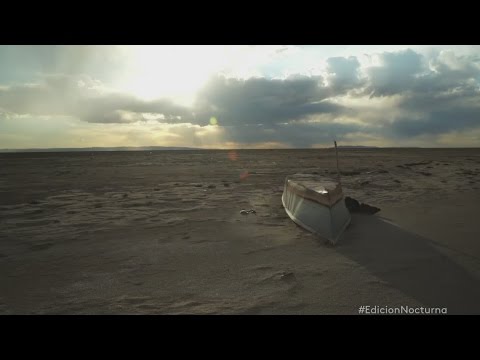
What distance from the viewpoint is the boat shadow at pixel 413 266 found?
18.9 feet

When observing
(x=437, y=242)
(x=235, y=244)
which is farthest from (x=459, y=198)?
(x=235, y=244)

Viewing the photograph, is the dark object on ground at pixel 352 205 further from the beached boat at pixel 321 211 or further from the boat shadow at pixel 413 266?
the boat shadow at pixel 413 266

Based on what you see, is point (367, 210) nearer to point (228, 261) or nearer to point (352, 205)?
point (352, 205)

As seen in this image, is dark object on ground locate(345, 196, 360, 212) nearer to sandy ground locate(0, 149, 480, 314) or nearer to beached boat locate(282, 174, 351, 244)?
sandy ground locate(0, 149, 480, 314)

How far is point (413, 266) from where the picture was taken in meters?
7.30

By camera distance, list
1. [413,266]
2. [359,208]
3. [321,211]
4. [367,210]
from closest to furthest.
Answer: [413,266], [321,211], [367,210], [359,208]

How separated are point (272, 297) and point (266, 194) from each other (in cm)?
1340

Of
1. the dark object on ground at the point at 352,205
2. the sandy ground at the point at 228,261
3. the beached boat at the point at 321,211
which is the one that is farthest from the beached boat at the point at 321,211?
the dark object on ground at the point at 352,205

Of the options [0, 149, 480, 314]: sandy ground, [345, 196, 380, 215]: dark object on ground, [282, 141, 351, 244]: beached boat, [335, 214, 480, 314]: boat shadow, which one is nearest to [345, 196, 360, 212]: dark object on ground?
[345, 196, 380, 215]: dark object on ground

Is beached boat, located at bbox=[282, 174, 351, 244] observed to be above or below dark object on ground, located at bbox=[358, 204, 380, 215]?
above

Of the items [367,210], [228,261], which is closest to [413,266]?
[228,261]

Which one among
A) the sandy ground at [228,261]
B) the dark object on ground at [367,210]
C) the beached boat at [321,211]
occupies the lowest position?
the sandy ground at [228,261]

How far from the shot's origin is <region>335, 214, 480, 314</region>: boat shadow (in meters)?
5.75
